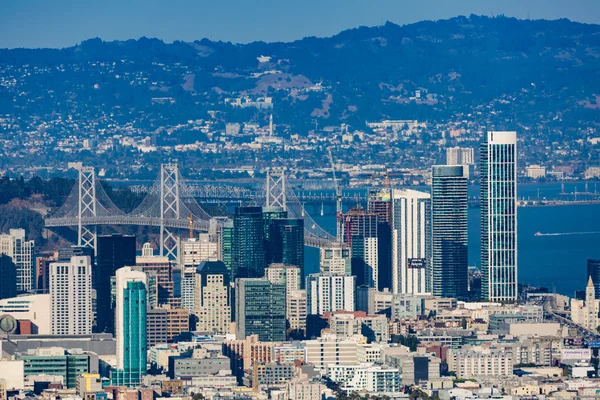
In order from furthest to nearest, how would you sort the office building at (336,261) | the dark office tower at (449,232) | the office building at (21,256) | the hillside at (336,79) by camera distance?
the hillside at (336,79), the dark office tower at (449,232), the office building at (21,256), the office building at (336,261)

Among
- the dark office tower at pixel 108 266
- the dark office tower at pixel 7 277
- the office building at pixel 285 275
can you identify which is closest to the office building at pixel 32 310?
the dark office tower at pixel 108 266

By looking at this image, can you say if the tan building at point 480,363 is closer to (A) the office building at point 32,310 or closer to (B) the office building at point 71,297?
(B) the office building at point 71,297

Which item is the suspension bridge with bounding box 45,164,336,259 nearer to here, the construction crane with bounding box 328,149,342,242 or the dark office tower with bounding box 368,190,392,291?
the construction crane with bounding box 328,149,342,242

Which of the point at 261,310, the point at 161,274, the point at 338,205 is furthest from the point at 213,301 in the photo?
the point at 338,205

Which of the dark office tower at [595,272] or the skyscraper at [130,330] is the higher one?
the dark office tower at [595,272]

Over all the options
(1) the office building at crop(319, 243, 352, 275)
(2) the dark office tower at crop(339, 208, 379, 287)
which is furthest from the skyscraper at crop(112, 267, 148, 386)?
(2) the dark office tower at crop(339, 208, 379, 287)

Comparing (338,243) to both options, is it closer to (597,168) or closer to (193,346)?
(193,346)

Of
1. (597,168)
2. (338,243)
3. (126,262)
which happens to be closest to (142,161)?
(597,168)
